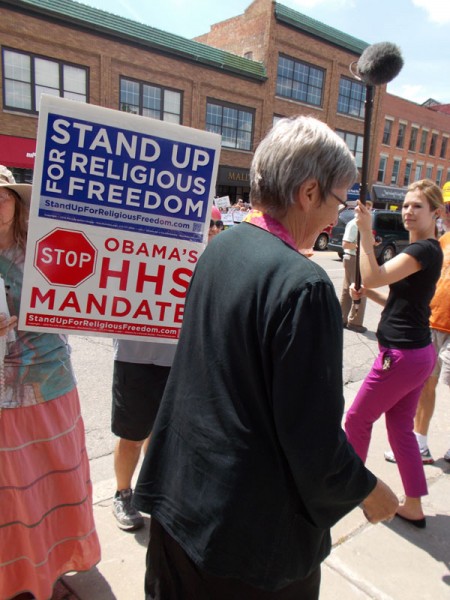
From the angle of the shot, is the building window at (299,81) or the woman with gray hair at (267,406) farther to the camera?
the building window at (299,81)

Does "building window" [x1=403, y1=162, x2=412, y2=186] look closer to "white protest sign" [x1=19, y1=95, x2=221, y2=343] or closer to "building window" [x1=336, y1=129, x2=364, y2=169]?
"building window" [x1=336, y1=129, x2=364, y2=169]

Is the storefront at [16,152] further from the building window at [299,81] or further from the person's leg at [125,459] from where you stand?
the person's leg at [125,459]

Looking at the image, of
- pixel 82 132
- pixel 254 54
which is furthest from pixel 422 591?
pixel 254 54

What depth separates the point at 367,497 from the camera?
4.11ft

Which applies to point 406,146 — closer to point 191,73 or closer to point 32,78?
point 191,73

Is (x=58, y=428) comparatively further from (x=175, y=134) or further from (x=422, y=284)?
(x=422, y=284)

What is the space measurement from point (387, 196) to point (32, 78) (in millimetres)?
23636

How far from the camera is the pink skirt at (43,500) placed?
1.82 meters

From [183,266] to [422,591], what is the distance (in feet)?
6.37

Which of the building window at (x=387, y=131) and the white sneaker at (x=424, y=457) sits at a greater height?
the building window at (x=387, y=131)

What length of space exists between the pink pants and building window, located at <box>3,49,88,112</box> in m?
17.2

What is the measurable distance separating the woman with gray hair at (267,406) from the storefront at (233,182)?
21.3 metres

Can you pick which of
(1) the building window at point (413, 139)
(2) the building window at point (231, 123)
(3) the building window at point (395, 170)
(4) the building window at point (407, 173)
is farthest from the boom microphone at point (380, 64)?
Result: (1) the building window at point (413, 139)

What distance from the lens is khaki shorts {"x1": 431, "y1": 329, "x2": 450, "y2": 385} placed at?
124 inches
